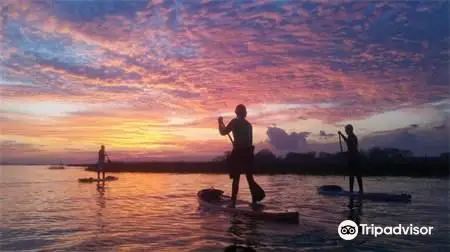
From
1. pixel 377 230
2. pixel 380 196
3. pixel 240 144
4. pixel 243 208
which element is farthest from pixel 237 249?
pixel 380 196

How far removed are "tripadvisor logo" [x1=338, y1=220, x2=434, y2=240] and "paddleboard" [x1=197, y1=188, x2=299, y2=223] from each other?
1.56m

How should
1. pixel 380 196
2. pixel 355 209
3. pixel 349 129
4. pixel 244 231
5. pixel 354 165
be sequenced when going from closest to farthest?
pixel 244 231
pixel 355 209
pixel 380 196
pixel 349 129
pixel 354 165

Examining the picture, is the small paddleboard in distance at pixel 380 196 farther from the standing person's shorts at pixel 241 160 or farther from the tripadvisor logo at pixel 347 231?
the tripadvisor logo at pixel 347 231

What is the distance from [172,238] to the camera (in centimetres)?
968

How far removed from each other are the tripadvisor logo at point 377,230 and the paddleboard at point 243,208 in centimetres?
156

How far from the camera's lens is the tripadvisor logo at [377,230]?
9.76 metres

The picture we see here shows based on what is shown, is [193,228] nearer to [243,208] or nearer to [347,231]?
[243,208]

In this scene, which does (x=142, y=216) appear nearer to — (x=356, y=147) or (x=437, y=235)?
(x=437, y=235)

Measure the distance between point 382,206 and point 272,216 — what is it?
5917 mm

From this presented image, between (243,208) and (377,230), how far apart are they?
4.12m

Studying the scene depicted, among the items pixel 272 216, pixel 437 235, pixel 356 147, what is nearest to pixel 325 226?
pixel 272 216

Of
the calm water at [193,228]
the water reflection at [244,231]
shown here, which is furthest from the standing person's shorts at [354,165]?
the water reflection at [244,231]

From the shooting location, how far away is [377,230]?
33.7ft

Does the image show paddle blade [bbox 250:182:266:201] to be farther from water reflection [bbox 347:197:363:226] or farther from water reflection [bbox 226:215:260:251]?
water reflection [bbox 347:197:363:226]
